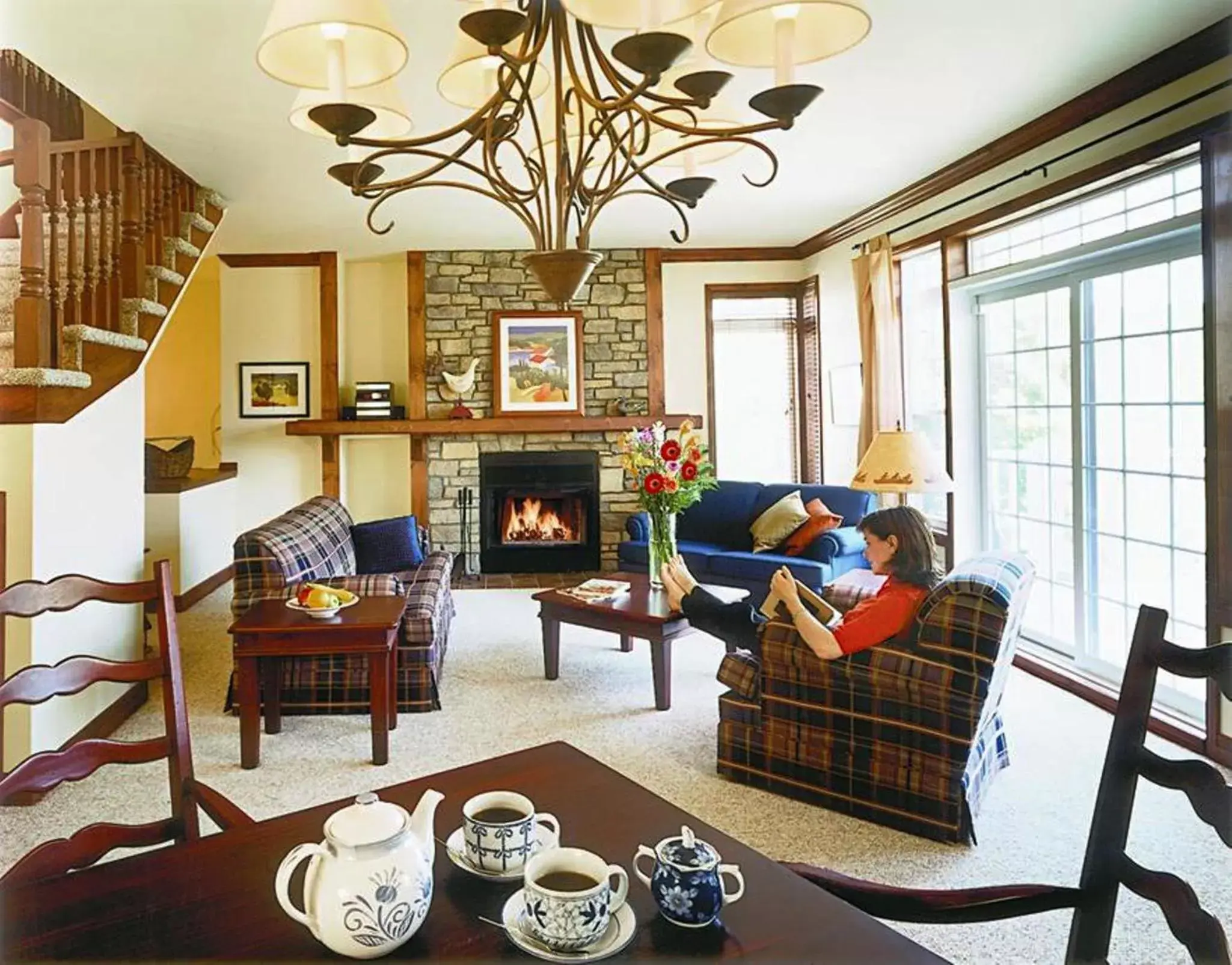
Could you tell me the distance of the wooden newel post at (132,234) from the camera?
3885 mm

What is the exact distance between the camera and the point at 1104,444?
13.2 ft

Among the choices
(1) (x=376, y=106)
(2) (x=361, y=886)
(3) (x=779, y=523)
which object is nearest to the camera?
(2) (x=361, y=886)

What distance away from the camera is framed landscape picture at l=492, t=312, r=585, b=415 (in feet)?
22.7

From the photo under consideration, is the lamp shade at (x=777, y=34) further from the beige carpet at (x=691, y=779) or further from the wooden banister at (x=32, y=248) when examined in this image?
the wooden banister at (x=32, y=248)

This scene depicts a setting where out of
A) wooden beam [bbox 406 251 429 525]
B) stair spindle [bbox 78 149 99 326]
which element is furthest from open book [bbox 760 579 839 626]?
wooden beam [bbox 406 251 429 525]

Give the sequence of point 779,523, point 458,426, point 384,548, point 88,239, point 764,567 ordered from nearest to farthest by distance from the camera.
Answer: point 88,239 → point 384,548 → point 764,567 → point 779,523 → point 458,426

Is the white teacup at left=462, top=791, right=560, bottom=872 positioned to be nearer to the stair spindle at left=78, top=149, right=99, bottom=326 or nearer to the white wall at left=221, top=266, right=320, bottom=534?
the stair spindle at left=78, top=149, right=99, bottom=326

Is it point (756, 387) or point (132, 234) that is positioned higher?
point (132, 234)

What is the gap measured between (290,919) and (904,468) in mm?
3457

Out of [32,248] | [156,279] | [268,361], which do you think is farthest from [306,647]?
[268,361]

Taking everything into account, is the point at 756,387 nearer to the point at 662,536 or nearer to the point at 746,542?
the point at 746,542

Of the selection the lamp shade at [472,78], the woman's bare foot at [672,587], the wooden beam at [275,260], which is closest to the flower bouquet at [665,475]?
the woman's bare foot at [672,587]

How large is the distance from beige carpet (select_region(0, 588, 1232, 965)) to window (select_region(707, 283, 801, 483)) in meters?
2.79

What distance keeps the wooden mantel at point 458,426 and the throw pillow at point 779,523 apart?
1497 mm
